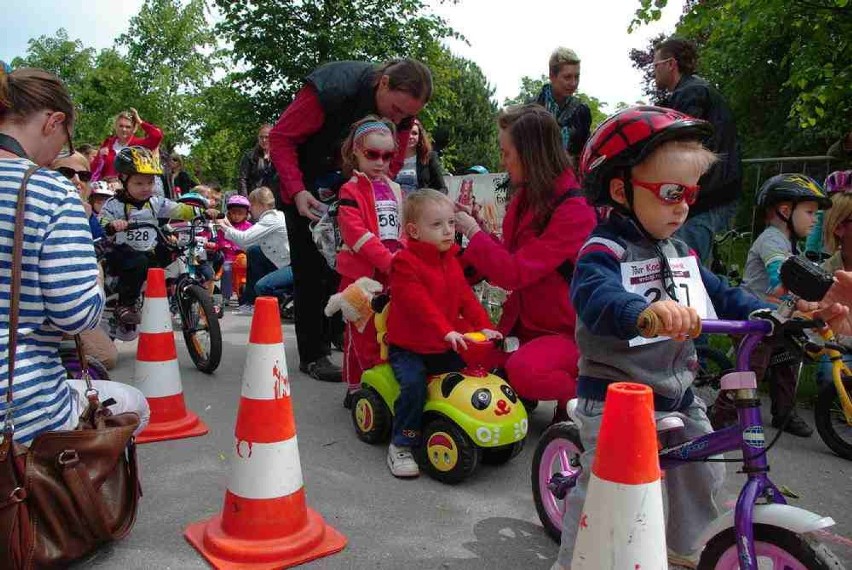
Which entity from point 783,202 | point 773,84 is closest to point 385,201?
point 783,202

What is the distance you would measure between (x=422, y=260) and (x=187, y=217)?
3.07 metres

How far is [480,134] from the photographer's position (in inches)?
1284

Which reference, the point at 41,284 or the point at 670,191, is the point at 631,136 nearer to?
the point at 670,191

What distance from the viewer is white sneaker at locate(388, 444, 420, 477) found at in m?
3.53

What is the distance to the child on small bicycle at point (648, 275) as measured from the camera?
2266mm

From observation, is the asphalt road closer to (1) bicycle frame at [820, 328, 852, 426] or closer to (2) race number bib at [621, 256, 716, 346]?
(1) bicycle frame at [820, 328, 852, 426]

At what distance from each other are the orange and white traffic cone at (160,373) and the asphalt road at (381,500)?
128 mm

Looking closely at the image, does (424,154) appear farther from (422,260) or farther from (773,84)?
(773,84)

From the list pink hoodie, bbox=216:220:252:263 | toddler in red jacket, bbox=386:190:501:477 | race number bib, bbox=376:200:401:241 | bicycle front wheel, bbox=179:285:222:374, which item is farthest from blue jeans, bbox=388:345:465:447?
pink hoodie, bbox=216:220:252:263

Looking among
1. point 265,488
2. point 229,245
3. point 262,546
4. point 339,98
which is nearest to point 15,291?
point 265,488

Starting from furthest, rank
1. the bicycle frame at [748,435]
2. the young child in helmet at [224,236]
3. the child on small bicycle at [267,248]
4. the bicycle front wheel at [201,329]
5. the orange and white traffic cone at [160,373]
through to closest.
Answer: the young child in helmet at [224,236] < the child on small bicycle at [267,248] < the bicycle front wheel at [201,329] < the orange and white traffic cone at [160,373] < the bicycle frame at [748,435]

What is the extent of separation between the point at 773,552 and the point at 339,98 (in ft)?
12.2

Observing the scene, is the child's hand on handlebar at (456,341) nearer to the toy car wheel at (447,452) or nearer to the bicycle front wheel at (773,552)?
the toy car wheel at (447,452)

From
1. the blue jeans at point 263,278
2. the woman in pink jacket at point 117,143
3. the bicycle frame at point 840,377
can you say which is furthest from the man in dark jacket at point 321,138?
the woman in pink jacket at point 117,143
